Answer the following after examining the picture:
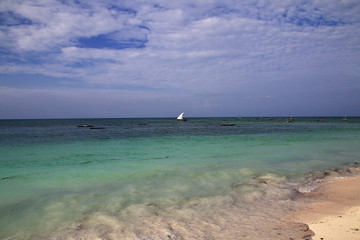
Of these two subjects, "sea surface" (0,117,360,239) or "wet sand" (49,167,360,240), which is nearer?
"wet sand" (49,167,360,240)

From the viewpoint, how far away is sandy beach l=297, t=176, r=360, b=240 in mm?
4000

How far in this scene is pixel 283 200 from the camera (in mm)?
6055

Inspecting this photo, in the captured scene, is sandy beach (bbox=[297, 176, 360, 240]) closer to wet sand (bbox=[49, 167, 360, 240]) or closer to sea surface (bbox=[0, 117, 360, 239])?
wet sand (bbox=[49, 167, 360, 240])

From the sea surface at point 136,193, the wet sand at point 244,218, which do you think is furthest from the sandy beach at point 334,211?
the sea surface at point 136,193

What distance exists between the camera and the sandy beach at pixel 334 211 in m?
4.00

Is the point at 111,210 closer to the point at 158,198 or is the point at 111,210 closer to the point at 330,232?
the point at 158,198

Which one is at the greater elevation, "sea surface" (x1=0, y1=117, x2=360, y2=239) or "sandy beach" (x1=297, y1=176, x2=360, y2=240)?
"sandy beach" (x1=297, y1=176, x2=360, y2=240)

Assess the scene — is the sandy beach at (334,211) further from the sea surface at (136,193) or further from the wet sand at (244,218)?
the sea surface at (136,193)

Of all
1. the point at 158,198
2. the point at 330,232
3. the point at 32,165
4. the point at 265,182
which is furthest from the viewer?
the point at 32,165

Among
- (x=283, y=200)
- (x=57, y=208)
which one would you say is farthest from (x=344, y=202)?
(x=57, y=208)

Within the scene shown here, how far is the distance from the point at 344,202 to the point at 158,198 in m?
4.73

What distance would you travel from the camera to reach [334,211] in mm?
→ 5102

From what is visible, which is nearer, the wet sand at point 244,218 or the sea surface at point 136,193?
the wet sand at point 244,218

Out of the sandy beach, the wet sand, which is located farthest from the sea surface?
the sandy beach
